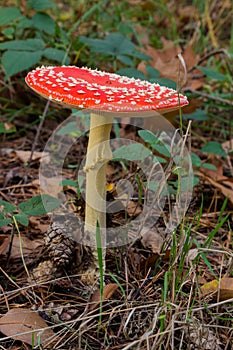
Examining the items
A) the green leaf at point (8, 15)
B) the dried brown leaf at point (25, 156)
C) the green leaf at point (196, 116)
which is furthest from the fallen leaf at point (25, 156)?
the green leaf at point (196, 116)

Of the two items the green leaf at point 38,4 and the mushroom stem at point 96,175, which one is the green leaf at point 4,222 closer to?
the mushroom stem at point 96,175

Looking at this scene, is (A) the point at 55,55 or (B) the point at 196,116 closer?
(A) the point at 55,55

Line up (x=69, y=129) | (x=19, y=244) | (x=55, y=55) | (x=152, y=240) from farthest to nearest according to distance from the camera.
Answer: (x=69, y=129) < (x=55, y=55) < (x=152, y=240) < (x=19, y=244)

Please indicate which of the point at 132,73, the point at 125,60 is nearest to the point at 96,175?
the point at 132,73

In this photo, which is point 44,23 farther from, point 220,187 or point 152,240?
point 152,240

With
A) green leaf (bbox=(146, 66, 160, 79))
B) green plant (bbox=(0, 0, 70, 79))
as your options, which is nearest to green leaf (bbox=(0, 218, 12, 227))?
green plant (bbox=(0, 0, 70, 79))

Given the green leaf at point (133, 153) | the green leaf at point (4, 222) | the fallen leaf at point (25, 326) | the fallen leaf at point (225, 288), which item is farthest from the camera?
the green leaf at point (133, 153)

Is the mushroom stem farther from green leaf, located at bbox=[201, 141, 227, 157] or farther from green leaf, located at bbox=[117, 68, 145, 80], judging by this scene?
green leaf, located at bbox=[201, 141, 227, 157]

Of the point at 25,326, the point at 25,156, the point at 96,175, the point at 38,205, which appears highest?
the point at 96,175
